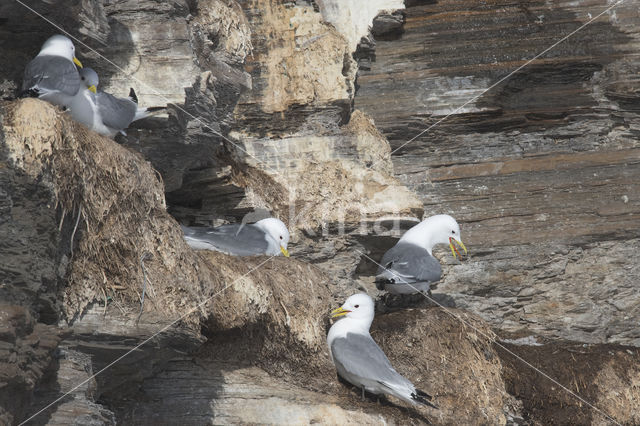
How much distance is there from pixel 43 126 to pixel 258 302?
2466 mm

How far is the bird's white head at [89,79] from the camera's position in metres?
6.22

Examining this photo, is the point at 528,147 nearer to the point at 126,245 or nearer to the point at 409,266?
the point at 409,266

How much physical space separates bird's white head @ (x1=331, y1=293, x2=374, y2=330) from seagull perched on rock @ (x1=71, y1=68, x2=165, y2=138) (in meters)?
Answer: 2.68

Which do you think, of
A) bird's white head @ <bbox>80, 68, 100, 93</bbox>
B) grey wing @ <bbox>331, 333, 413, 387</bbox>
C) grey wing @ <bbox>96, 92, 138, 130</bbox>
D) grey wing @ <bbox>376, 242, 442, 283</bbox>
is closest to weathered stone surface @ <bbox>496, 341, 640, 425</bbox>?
grey wing @ <bbox>376, 242, 442, 283</bbox>

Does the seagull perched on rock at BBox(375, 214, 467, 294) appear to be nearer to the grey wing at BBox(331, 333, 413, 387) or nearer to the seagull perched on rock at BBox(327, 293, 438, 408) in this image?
the seagull perched on rock at BBox(327, 293, 438, 408)

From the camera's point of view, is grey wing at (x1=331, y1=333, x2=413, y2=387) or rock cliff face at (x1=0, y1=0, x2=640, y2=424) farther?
grey wing at (x1=331, y1=333, x2=413, y2=387)

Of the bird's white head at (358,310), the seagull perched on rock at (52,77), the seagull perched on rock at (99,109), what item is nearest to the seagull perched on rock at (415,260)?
the bird's white head at (358,310)

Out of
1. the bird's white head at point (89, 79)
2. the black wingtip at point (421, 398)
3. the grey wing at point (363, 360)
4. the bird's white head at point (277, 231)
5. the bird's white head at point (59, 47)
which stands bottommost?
the black wingtip at point (421, 398)

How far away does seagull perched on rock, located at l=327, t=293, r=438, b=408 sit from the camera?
22.9 feet

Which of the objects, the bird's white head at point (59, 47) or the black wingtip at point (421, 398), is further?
the black wingtip at point (421, 398)

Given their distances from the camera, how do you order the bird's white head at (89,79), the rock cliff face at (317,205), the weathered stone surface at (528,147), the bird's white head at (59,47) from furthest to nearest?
the weathered stone surface at (528,147), the bird's white head at (89,79), the bird's white head at (59,47), the rock cliff face at (317,205)

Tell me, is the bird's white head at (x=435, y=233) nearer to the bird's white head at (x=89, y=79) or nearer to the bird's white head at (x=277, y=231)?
the bird's white head at (x=277, y=231)

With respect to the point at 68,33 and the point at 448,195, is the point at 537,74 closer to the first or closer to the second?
the point at 448,195

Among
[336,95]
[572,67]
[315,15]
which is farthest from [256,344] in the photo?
[572,67]
